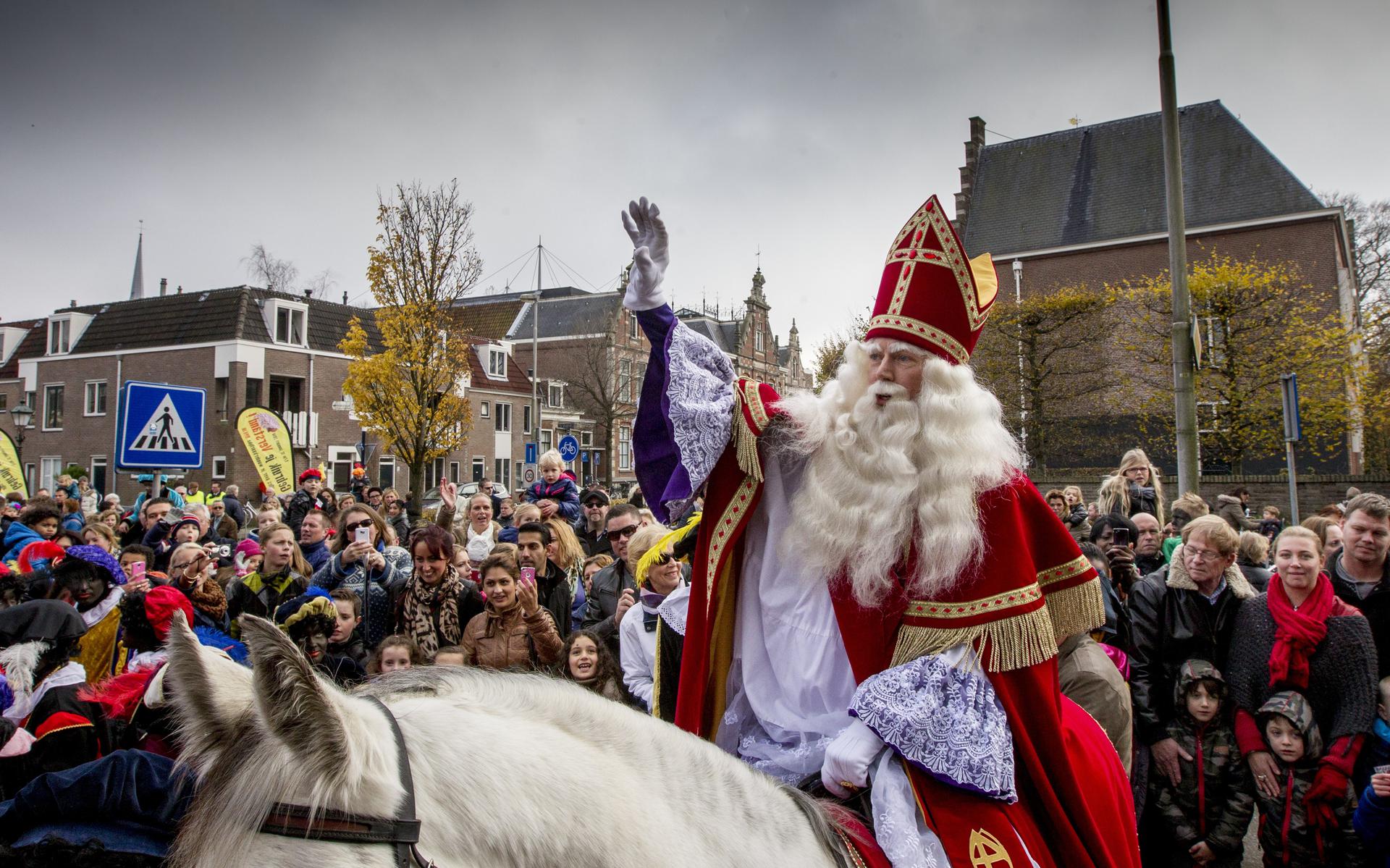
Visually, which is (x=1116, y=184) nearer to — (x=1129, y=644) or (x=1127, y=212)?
(x=1127, y=212)

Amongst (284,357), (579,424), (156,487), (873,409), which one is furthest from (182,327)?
(873,409)

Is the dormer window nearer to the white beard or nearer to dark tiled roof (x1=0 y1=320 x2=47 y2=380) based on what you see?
dark tiled roof (x1=0 y1=320 x2=47 y2=380)

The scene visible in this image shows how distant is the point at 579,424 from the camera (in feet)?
173

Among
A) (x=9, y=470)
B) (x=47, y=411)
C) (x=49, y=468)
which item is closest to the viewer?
(x=9, y=470)

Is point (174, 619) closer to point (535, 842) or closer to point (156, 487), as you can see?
point (535, 842)

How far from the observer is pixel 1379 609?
5059 mm

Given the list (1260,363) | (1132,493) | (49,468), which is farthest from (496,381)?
(1132,493)

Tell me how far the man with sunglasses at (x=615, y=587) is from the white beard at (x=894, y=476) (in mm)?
3200

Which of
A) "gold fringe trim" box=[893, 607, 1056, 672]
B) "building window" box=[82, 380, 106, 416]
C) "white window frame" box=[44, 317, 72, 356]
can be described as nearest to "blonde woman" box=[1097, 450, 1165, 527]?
"gold fringe trim" box=[893, 607, 1056, 672]

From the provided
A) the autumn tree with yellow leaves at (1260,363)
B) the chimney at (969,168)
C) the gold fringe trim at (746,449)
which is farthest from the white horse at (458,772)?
the chimney at (969,168)

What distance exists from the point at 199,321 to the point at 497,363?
45.1 ft

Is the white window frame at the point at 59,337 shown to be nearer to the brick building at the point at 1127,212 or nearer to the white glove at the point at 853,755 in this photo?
the brick building at the point at 1127,212

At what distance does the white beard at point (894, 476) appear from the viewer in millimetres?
2354

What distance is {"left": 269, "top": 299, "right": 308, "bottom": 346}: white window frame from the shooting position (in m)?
35.4
